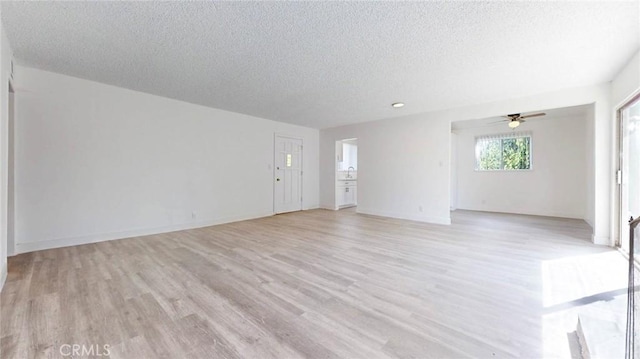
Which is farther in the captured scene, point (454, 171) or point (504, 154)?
point (454, 171)

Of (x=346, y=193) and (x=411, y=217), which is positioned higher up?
(x=346, y=193)

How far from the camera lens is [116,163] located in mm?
3799

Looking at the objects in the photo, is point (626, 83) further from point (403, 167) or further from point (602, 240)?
point (403, 167)

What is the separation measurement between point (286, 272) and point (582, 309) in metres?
2.43

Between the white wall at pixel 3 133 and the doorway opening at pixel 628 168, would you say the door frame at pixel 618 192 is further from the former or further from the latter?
the white wall at pixel 3 133

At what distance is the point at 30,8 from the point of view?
1.97 metres

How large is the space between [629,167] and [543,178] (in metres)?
2.89

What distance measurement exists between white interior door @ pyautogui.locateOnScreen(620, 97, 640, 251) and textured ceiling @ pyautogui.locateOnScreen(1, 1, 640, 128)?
24.5 inches

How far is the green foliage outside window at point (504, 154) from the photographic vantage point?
6.13 m

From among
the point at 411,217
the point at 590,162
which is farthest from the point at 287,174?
the point at 590,162

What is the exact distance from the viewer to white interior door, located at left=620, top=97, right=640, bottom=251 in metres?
3.07

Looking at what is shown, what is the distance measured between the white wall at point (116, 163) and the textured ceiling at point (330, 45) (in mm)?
437

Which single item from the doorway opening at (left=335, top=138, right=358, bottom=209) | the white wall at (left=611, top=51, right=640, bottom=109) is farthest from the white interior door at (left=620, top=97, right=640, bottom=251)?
the doorway opening at (left=335, top=138, right=358, bottom=209)

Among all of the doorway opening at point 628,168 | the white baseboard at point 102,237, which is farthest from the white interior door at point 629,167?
the white baseboard at point 102,237
